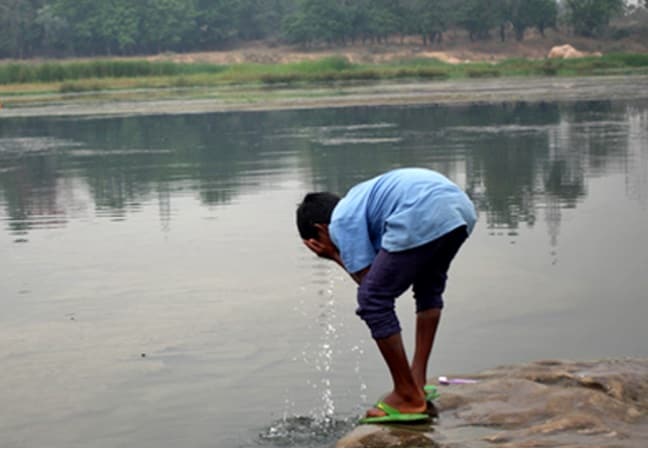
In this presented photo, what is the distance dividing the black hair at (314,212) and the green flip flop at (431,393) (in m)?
0.93

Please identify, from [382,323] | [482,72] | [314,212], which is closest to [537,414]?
[382,323]

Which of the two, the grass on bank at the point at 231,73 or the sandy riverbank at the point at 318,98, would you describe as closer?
the sandy riverbank at the point at 318,98

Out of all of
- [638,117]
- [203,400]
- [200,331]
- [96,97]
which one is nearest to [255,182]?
[200,331]

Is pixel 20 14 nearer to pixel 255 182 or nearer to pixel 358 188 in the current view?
pixel 255 182

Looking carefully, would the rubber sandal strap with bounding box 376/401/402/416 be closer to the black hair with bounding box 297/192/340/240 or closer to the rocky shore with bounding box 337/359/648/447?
the rocky shore with bounding box 337/359/648/447

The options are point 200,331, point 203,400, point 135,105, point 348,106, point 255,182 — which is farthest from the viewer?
point 135,105

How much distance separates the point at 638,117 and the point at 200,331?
59.7 feet

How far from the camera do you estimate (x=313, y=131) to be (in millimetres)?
24297

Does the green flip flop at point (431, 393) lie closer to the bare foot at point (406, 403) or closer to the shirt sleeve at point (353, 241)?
the bare foot at point (406, 403)

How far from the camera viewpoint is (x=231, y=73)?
205ft

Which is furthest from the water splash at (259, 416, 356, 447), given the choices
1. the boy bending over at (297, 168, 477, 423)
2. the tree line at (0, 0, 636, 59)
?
the tree line at (0, 0, 636, 59)

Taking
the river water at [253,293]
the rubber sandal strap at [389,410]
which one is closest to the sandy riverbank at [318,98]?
the river water at [253,293]

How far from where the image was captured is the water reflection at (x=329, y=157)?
13.2 metres

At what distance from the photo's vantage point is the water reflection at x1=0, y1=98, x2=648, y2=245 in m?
13.2
